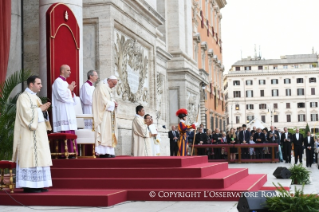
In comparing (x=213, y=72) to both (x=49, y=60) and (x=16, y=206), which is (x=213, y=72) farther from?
(x=16, y=206)

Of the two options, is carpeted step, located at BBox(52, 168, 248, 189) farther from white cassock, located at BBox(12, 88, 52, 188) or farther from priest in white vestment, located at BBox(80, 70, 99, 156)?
priest in white vestment, located at BBox(80, 70, 99, 156)

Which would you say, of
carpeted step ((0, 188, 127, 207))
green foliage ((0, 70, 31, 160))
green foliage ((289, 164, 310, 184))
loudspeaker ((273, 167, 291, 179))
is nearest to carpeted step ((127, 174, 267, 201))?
carpeted step ((0, 188, 127, 207))

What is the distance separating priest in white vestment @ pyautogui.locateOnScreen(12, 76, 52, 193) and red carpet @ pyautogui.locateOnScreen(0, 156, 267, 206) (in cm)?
26

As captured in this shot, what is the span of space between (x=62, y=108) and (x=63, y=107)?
3cm

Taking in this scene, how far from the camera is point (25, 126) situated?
29.0 feet

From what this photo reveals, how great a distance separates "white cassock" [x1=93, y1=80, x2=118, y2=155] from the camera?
11312mm

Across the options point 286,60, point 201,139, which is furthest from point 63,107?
point 286,60

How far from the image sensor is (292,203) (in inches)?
250

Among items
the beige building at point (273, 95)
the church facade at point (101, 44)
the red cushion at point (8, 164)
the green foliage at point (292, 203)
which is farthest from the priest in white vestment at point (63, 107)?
the beige building at point (273, 95)

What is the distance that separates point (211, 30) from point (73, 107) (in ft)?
115

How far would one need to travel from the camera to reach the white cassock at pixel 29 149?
28.9ft

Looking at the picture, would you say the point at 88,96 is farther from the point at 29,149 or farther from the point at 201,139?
the point at 201,139

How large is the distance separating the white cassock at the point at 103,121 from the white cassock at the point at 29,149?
240cm

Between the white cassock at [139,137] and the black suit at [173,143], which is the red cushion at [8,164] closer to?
the white cassock at [139,137]
